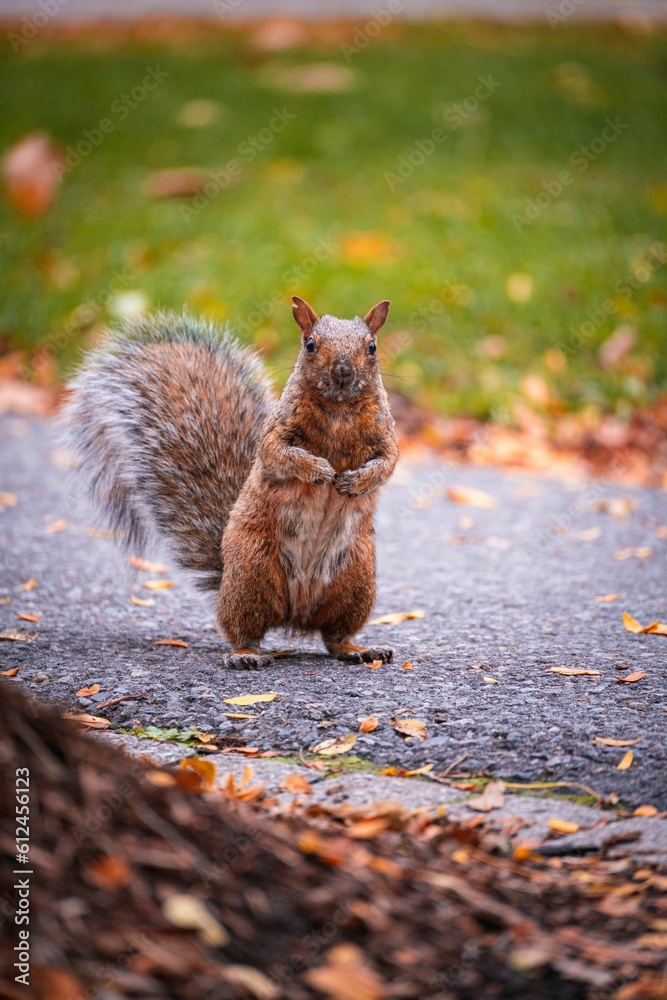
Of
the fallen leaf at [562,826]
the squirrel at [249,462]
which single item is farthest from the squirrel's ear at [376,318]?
the fallen leaf at [562,826]

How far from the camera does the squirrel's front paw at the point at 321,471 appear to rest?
3.46m

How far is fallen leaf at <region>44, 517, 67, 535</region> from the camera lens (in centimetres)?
552

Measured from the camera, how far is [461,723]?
3016 millimetres

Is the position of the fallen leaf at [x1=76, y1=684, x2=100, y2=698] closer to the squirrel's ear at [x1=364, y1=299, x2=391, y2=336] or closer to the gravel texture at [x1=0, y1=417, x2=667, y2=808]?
the gravel texture at [x1=0, y1=417, x2=667, y2=808]

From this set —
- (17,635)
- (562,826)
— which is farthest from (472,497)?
(562,826)

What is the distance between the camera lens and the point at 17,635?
3.81 m

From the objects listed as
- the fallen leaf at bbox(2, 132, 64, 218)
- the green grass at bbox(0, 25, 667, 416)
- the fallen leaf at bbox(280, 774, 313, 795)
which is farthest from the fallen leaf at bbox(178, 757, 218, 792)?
the fallen leaf at bbox(2, 132, 64, 218)

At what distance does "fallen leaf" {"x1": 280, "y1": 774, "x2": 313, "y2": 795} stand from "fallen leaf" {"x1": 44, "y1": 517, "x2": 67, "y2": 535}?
318 cm

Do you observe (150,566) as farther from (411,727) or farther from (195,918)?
(195,918)

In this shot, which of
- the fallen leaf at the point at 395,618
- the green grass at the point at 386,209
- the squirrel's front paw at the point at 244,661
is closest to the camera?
the squirrel's front paw at the point at 244,661

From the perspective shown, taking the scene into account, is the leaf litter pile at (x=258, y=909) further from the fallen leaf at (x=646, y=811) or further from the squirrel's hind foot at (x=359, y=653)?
the squirrel's hind foot at (x=359, y=653)

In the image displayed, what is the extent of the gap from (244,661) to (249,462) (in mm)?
870

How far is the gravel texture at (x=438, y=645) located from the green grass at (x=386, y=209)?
1.71m
